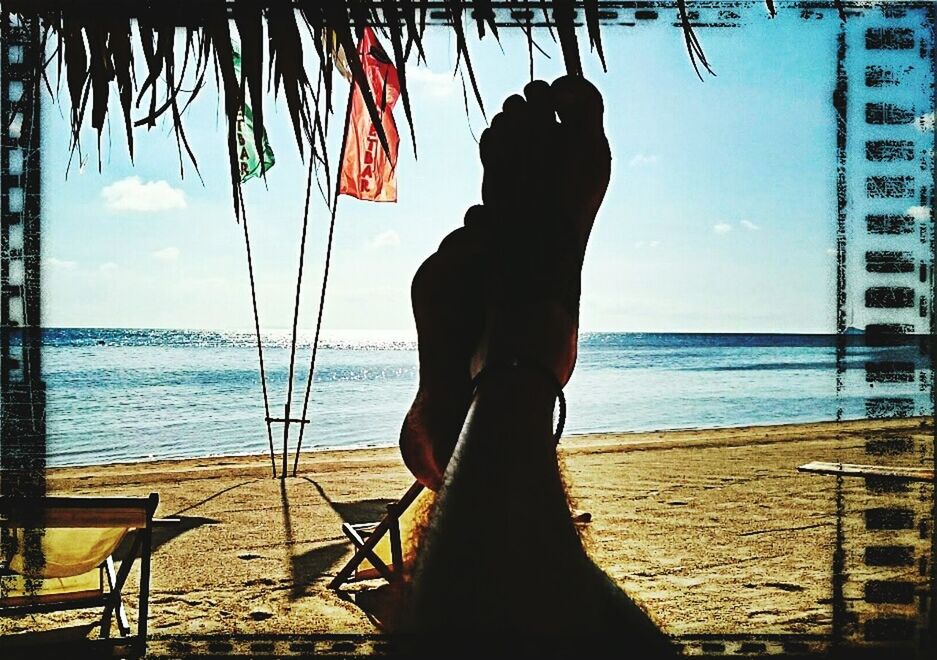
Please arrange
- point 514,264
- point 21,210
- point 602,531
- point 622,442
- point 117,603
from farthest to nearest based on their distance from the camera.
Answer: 1. point 622,442
2. point 602,531
3. point 117,603
4. point 21,210
5. point 514,264

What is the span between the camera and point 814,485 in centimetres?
589

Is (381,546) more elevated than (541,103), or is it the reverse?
(541,103)

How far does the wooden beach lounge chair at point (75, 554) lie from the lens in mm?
2258

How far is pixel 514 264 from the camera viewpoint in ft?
2.50

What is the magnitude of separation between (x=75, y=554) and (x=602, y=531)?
2.74 m

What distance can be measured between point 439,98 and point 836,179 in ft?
2.86

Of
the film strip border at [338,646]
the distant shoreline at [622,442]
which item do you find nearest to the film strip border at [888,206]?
the film strip border at [338,646]

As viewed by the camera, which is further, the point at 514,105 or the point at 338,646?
the point at 338,646

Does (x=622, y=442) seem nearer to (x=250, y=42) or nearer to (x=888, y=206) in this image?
(x=888, y=206)

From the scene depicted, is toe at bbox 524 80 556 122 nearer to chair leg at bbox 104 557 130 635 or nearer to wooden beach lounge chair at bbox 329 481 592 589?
wooden beach lounge chair at bbox 329 481 592 589

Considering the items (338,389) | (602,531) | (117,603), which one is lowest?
(338,389)

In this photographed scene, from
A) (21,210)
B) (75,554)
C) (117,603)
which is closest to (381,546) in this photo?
(117,603)

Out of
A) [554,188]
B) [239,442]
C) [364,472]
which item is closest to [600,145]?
[554,188]

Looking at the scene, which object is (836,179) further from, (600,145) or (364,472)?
(364,472)
